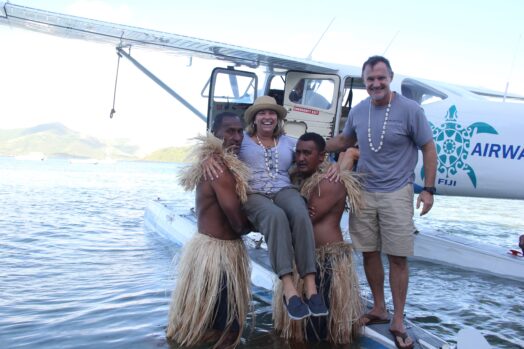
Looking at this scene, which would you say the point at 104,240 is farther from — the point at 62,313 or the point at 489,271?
the point at 489,271

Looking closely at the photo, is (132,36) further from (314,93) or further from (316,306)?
(316,306)

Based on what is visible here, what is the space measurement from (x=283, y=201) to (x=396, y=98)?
3.87 ft

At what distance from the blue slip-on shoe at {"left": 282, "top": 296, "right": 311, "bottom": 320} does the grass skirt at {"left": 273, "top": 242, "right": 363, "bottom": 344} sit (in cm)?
55

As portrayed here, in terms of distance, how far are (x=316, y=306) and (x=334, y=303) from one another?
0.54 meters

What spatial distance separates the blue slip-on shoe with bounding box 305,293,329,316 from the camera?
3057 mm

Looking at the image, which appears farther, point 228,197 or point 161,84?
point 161,84

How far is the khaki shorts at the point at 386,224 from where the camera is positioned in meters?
3.54

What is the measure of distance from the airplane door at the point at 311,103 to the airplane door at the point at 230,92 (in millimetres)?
715

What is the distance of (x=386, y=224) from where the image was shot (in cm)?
362

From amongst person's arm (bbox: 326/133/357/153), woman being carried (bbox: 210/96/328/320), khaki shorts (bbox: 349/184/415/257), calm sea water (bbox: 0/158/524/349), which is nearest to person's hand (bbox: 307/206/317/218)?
woman being carried (bbox: 210/96/328/320)

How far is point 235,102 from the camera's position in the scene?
8.41 meters

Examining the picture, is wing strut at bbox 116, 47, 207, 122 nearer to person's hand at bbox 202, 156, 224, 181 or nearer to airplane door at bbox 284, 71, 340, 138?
airplane door at bbox 284, 71, 340, 138

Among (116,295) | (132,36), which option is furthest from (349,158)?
(132,36)

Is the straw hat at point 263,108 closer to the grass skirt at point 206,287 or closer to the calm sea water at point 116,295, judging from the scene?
the grass skirt at point 206,287
